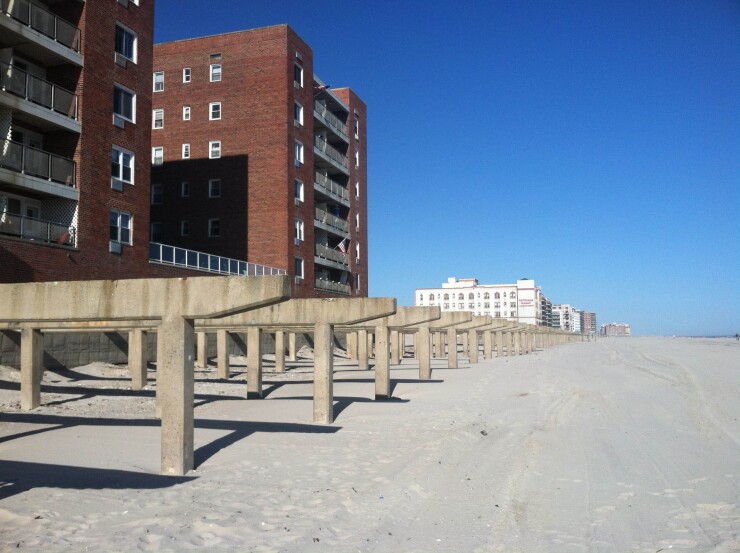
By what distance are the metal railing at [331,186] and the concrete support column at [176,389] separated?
123 feet

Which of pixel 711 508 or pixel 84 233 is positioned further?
pixel 84 233

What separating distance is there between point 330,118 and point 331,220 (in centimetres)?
788

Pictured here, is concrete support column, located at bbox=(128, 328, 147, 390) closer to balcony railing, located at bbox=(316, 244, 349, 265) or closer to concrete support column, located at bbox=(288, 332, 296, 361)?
concrete support column, located at bbox=(288, 332, 296, 361)

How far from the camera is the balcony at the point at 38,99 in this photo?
22.3m

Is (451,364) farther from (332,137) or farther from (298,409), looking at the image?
(332,137)

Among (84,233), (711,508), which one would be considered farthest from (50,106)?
(711,508)

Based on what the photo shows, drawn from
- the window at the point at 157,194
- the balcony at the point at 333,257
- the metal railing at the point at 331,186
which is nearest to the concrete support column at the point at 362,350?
the balcony at the point at 333,257

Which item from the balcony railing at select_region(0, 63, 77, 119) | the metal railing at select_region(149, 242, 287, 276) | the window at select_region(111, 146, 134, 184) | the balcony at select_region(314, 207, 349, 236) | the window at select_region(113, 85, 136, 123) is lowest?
the metal railing at select_region(149, 242, 287, 276)

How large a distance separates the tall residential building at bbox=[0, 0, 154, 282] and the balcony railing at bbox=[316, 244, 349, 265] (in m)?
18.8

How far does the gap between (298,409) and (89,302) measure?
7703mm

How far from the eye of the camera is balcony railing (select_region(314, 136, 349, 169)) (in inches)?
1850

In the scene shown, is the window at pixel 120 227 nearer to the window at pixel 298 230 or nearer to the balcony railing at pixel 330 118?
the window at pixel 298 230

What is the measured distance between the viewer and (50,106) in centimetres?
2398

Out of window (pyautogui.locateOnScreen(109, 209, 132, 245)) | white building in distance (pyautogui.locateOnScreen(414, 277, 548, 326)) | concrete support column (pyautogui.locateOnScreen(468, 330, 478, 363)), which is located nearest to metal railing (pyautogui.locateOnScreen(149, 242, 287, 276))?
window (pyautogui.locateOnScreen(109, 209, 132, 245))
